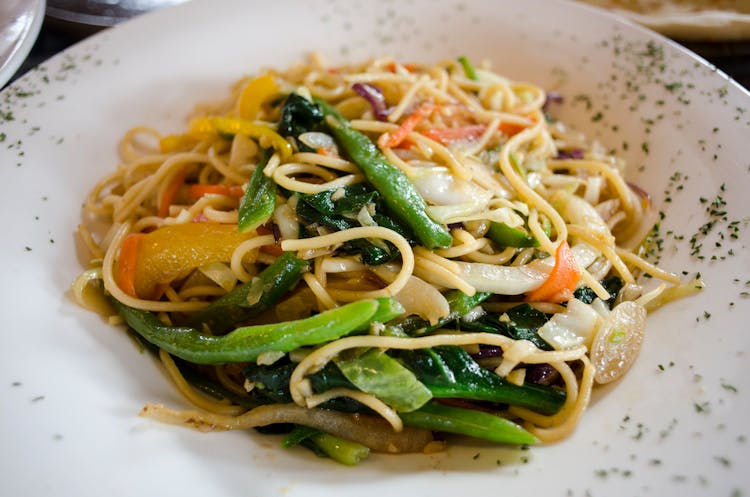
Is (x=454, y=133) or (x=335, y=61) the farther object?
(x=335, y=61)

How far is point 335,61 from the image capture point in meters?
5.21

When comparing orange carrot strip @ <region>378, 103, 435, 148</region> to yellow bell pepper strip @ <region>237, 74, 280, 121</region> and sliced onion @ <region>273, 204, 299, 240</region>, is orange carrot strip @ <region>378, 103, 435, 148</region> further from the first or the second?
yellow bell pepper strip @ <region>237, 74, 280, 121</region>

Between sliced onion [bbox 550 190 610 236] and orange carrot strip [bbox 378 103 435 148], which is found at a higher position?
orange carrot strip [bbox 378 103 435 148]

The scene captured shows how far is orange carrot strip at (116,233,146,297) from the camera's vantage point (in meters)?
3.56

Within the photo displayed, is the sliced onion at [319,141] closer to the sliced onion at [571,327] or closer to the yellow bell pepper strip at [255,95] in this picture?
the yellow bell pepper strip at [255,95]

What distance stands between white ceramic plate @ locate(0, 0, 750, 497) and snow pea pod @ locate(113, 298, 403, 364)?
0.27 m

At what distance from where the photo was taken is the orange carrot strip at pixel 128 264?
11.7ft

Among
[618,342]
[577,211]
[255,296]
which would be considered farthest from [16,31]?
[618,342]

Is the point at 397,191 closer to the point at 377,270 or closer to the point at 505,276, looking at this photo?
the point at 377,270

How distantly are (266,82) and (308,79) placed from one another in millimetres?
382

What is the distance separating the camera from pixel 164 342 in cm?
334

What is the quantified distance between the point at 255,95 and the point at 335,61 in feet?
3.61

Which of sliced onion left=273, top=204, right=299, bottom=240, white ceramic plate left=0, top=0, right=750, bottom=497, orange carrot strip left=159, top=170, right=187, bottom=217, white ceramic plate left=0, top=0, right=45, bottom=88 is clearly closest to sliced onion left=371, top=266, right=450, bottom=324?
sliced onion left=273, top=204, right=299, bottom=240

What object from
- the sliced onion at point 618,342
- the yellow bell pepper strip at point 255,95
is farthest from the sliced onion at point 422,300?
the yellow bell pepper strip at point 255,95
